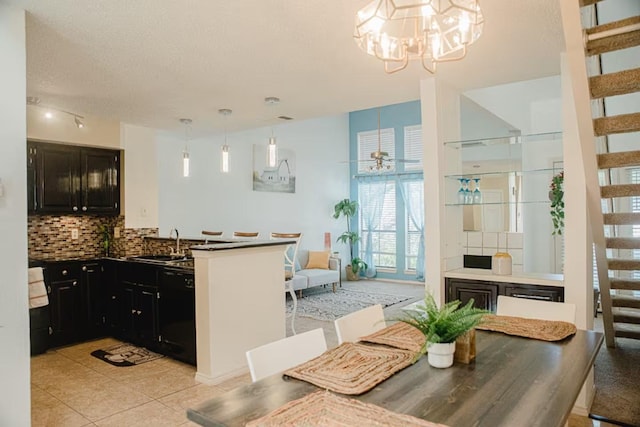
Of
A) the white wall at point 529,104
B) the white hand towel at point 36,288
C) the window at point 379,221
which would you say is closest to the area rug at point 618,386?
the white wall at point 529,104

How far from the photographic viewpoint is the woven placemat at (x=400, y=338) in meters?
1.93

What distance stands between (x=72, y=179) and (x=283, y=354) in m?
4.03

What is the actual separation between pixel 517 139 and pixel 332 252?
6.25 m

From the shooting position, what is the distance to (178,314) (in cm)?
388

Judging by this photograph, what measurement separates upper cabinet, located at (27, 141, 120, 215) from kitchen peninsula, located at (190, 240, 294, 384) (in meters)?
2.00

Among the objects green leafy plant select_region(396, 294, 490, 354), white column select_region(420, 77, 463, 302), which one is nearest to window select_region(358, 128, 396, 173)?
white column select_region(420, 77, 463, 302)

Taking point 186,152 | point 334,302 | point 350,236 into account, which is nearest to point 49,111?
→ point 186,152

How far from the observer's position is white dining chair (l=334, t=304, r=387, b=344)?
2.20 meters

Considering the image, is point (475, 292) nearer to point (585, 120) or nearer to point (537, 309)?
point (537, 309)

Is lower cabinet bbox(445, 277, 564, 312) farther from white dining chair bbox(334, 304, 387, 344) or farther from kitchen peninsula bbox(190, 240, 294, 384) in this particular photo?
kitchen peninsula bbox(190, 240, 294, 384)

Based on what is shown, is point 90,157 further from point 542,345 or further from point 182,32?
point 542,345

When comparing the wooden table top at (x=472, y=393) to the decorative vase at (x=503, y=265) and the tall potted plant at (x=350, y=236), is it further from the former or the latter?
the tall potted plant at (x=350, y=236)

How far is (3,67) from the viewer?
2277 mm

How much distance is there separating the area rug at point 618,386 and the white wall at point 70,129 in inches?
212
